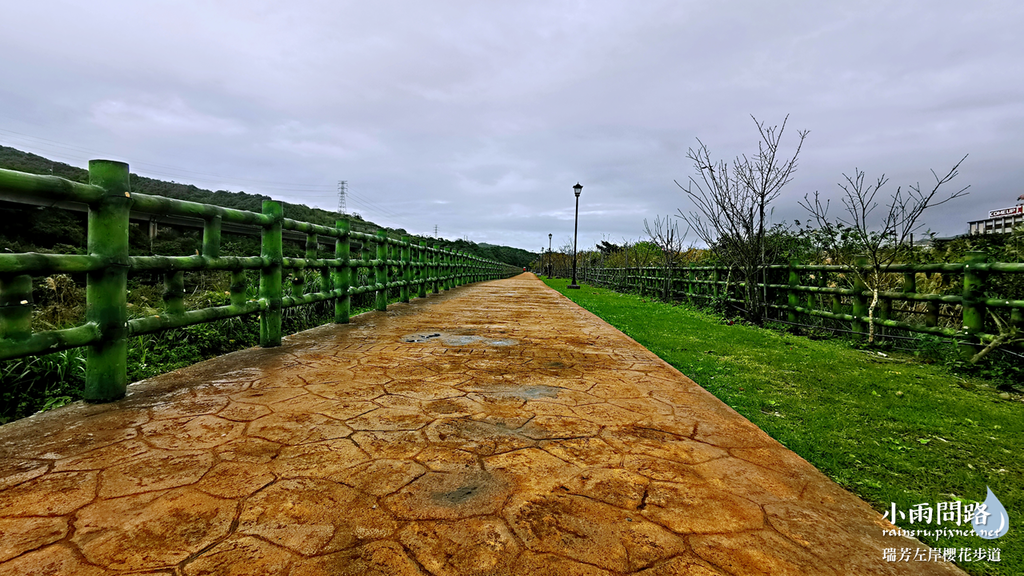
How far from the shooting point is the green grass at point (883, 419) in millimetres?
1525

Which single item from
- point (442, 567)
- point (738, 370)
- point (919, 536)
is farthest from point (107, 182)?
point (738, 370)

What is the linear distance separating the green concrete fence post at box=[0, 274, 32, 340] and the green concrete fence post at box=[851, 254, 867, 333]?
6.22 metres

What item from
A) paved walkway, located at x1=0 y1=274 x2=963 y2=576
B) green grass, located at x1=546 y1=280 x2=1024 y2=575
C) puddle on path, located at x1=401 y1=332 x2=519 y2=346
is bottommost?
green grass, located at x1=546 y1=280 x2=1024 y2=575

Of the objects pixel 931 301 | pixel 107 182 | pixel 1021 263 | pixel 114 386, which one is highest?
pixel 107 182

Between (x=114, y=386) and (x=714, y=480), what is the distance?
270 centimetres

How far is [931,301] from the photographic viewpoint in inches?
154

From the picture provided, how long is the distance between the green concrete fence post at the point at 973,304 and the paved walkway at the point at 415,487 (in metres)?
2.67

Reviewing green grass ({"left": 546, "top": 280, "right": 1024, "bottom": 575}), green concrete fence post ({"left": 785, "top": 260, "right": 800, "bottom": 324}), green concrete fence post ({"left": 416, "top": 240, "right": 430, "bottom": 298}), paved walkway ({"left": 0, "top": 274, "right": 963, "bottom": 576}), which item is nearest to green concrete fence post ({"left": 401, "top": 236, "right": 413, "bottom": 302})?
green concrete fence post ({"left": 416, "top": 240, "right": 430, "bottom": 298})

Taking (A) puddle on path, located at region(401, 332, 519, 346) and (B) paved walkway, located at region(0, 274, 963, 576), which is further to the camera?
(A) puddle on path, located at region(401, 332, 519, 346)

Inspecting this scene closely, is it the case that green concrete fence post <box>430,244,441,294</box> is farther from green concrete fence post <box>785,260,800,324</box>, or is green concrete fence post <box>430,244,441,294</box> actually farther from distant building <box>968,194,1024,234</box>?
distant building <box>968,194,1024,234</box>

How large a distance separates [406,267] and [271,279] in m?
4.02

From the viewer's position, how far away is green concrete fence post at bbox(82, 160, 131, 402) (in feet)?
6.93

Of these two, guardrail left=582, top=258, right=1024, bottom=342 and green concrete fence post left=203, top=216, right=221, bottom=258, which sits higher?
green concrete fence post left=203, top=216, right=221, bottom=258

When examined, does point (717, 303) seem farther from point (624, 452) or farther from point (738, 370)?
point (624, 452)
